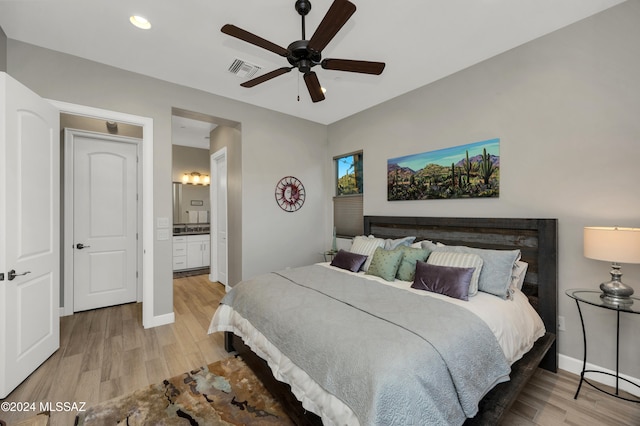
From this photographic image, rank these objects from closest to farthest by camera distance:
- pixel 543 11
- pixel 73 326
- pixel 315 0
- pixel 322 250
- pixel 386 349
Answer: pixel 386 349
pixel 315 0
pixel 543 11
pixel 73 326
pixel 322 250

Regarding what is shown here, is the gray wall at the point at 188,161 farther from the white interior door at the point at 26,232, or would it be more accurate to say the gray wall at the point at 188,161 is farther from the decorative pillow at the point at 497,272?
the decorative pillow at the point at 497,272

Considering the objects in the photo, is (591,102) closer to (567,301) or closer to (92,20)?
(567,301)

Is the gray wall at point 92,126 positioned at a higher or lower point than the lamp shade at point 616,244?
higher

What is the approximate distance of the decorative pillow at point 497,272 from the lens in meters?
2.29

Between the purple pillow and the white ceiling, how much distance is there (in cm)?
209

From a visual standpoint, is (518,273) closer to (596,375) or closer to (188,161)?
(596,375)

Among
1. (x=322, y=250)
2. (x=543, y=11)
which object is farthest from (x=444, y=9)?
(x=322, y=250)

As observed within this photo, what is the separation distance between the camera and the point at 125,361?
2508 mm

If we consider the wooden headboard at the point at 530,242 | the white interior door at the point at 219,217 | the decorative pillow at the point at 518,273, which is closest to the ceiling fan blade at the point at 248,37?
the wooden headboard at the point at 530,242

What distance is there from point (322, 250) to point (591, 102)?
3.80 m

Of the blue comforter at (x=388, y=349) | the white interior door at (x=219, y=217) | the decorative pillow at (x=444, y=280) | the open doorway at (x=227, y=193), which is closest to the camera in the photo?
the blue comforter at (x=388, y=349)

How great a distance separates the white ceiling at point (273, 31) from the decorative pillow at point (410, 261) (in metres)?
2.00

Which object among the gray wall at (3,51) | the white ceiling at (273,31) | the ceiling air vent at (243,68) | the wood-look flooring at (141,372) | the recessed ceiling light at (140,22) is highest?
the recessed ceiling light at (140,22)

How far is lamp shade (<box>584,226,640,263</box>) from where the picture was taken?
1.82 meters
